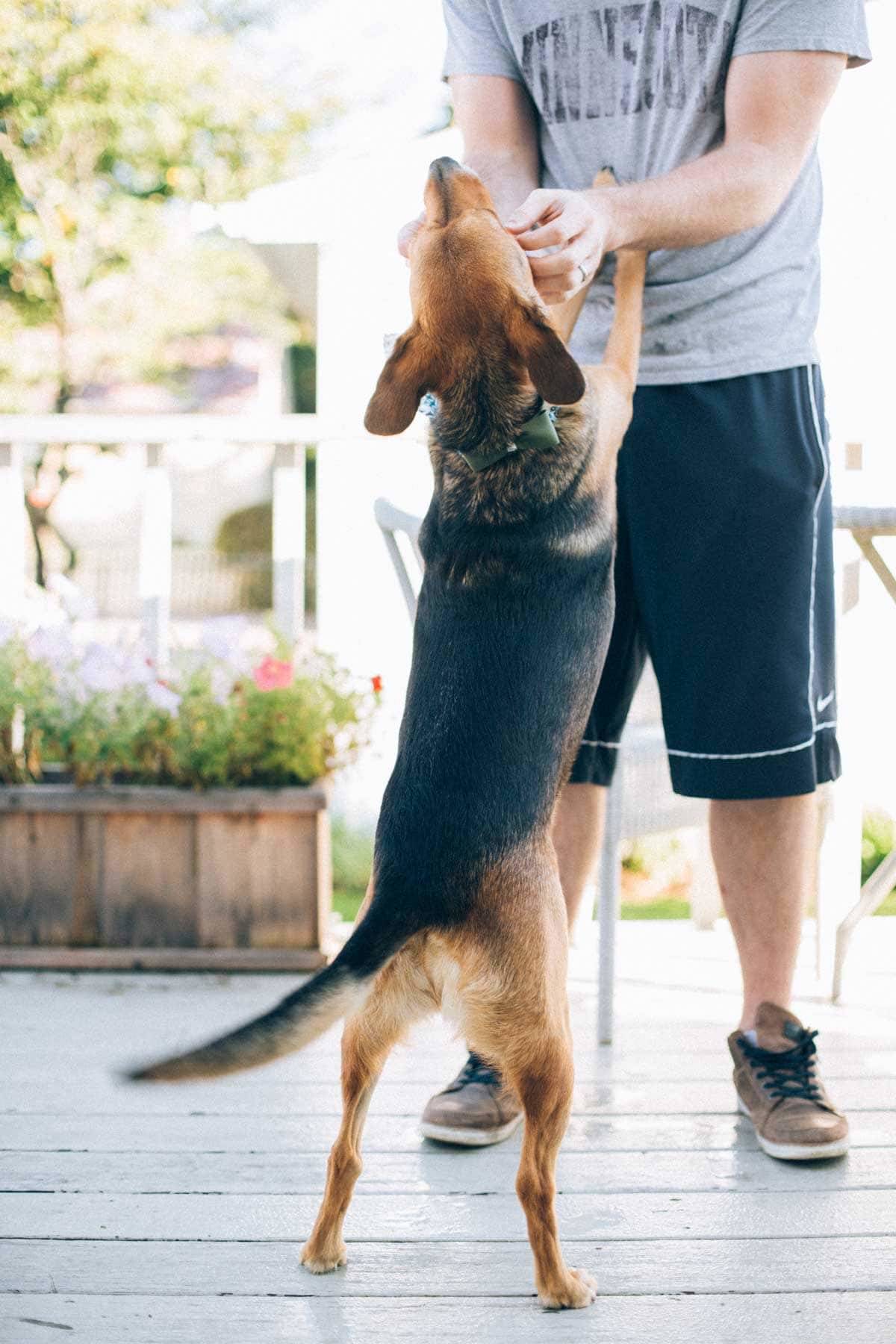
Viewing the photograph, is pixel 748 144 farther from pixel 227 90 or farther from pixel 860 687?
pixel 227 90

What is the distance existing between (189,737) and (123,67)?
1110cm

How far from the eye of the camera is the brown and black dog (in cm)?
184

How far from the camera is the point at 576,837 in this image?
2.83m

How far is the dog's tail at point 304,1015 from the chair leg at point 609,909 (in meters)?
1.31

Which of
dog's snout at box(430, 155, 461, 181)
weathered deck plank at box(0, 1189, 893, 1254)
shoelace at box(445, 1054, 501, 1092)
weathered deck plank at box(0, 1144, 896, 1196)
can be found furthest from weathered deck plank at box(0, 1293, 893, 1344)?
dog's snout at box(430, 155, 461, 181)

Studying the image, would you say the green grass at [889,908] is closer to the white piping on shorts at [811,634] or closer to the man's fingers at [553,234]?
the white piping on shorts at [811,634]

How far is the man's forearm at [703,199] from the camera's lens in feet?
7.38

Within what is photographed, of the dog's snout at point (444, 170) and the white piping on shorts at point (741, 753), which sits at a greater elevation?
the dog's snout at point (444, 170)

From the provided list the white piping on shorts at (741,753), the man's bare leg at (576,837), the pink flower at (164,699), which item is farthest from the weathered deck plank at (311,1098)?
the pink flower at (164,699)

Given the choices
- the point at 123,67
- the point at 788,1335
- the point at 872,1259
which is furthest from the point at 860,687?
the point at 123,67

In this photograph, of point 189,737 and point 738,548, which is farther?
point 189,737

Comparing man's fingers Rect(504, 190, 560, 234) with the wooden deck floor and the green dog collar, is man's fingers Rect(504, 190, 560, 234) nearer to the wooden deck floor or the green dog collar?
the green dog collar

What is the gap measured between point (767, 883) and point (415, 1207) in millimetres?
869

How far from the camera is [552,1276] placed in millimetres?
1859
